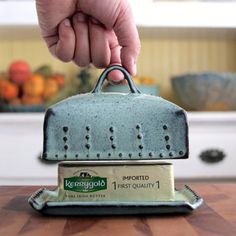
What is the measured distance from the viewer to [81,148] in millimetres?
651

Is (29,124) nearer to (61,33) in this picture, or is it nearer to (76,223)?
(61,33)

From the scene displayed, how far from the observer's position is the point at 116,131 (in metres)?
0.65

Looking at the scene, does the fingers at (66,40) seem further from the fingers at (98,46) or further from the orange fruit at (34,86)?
the orange fruit at (34,86)

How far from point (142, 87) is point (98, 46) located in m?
1.18

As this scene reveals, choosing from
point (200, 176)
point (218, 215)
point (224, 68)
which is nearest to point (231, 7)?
point (224, 68)

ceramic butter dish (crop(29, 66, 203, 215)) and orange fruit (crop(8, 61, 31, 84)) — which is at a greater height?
orange fruit (crop(8, 61, 31, 84))

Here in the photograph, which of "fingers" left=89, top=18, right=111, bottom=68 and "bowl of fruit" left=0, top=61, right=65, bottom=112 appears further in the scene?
"bowl of fruit" left=0, top=61, right=65, bottom=112

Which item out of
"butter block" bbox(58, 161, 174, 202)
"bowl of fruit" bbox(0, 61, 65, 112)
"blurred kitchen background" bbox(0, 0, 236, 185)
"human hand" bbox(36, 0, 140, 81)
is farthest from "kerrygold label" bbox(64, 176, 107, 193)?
"bowl of fruit" bbox(0, 61, 65, 112)

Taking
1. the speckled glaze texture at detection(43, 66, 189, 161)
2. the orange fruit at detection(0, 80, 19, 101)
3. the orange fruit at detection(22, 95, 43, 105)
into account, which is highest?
the orange fruit at detection(0, 80, 19, 101)

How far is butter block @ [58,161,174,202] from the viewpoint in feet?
2.19

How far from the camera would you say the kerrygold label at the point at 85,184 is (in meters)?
0.67

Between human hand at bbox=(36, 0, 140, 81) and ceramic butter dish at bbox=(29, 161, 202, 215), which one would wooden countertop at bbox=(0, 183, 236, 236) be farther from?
human hand at bbox=(36, 0, 140, 81)

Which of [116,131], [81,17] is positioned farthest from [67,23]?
[116,131]

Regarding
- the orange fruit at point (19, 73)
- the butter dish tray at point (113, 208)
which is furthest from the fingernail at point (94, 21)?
the orange fruit at point (19, 73)
